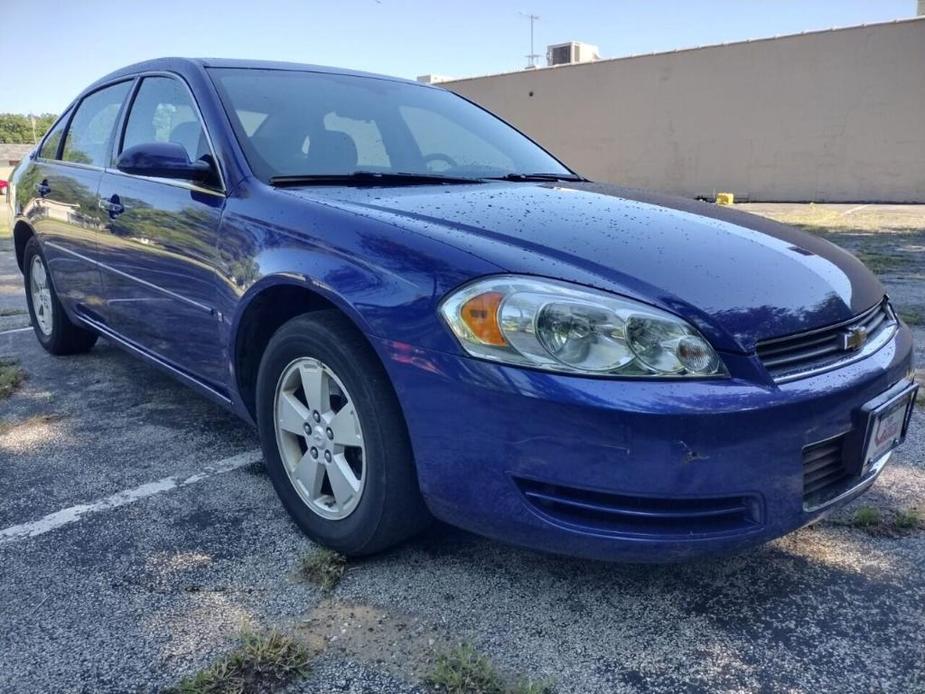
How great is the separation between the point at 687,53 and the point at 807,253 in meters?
21.5

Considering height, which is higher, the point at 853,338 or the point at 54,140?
the point at 54,140

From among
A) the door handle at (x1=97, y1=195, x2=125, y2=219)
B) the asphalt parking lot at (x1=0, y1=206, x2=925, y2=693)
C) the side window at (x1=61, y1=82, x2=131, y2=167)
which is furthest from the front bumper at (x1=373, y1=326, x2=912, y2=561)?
the side window at (x1=61, y1=82, x2=131, y2=167)

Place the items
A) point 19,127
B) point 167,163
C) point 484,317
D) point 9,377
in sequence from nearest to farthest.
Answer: point 484,317, point 167,163, point 9,377, point 19,127

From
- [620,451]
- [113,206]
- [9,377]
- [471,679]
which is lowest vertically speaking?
[9,377]

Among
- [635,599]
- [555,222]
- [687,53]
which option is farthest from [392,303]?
[687,53]

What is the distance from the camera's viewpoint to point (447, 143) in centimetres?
330

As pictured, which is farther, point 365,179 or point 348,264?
point 365,179

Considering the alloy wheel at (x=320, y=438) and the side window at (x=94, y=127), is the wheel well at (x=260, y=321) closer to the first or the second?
the alloy wheel at (x=320, y=438)

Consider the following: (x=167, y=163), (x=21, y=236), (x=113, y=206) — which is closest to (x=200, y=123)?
(x=167, y=163)

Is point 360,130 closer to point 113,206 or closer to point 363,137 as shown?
point 363,137

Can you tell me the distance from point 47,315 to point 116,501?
2.43 meters

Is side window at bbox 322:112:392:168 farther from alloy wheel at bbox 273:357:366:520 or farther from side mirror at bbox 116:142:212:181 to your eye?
alloy wheel at bbox 273:357:366:520

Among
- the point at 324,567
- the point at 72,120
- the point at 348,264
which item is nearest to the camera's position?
the point at 348,264

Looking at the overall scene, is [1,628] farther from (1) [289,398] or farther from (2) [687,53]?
(2) [687,53]
